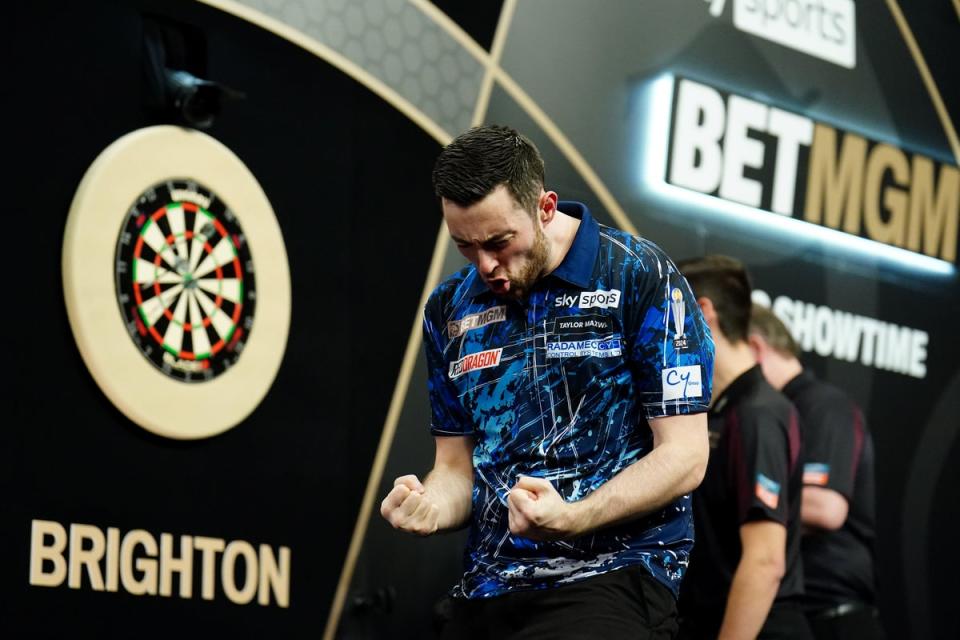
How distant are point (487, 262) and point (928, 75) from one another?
4276mm

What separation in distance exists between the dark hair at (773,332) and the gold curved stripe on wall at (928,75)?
6.22ft

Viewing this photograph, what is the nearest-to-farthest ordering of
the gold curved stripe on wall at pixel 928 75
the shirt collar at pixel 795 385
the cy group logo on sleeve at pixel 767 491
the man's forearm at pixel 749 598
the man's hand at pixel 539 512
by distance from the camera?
the man's hand at pixel 539 512 → the man's forearm at pixel 749 598 → the cy group logo on sleeve at pixel 767 491 → the shirt collar at pixel 795 385 → the gold curved stripe on wall at pixel 928 75

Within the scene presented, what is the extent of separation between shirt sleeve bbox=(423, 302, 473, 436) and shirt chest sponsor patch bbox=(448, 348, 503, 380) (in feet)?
0.15

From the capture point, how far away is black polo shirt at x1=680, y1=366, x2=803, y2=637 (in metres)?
3.64

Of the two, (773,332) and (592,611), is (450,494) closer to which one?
(592,611)

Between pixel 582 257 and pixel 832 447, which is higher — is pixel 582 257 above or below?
above

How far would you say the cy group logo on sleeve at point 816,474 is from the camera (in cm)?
463

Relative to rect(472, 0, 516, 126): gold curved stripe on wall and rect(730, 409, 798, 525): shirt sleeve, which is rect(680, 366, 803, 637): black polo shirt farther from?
rect(472, 0, 516, 126): gold curved stripe on wall

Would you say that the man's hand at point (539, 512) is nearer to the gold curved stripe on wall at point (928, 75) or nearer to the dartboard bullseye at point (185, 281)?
the dartboard bullseye at point (185, 281)

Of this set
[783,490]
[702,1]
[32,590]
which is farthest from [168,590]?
[702,1]

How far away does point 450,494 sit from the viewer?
2662 millimetres

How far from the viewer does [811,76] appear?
581cm

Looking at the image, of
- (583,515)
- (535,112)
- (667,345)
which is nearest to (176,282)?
(535,112)

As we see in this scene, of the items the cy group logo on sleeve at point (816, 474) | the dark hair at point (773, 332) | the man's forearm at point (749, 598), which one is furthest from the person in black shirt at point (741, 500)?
the dark hair at point (773, 332)
